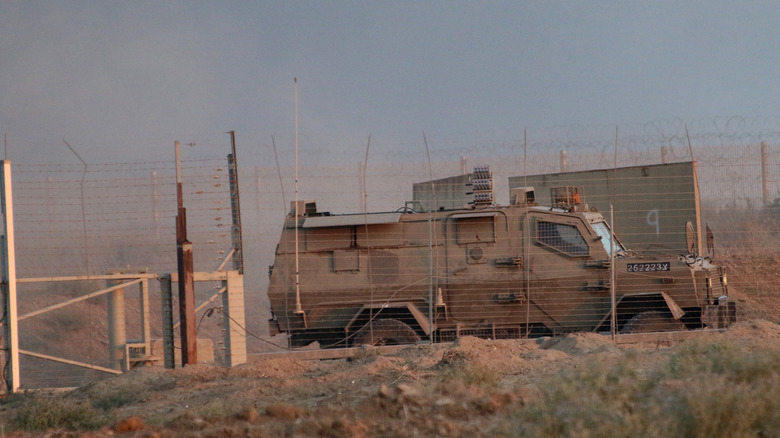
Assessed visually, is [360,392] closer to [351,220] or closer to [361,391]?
[361,391]

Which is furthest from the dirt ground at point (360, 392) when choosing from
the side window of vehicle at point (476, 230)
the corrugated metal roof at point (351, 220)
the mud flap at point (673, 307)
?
the corrugated metal roof at point (351, 220)

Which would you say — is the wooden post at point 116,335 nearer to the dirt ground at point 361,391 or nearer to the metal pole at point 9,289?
the dirt ground at point 361,391

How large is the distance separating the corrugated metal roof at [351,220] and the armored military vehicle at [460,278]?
0.01m

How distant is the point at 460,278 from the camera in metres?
11.1

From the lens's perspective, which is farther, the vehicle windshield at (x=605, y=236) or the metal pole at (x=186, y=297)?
the vehicle windshield at (x=605, y=236)

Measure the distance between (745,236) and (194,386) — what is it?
14.5 metres

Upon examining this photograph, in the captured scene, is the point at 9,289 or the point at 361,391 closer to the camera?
the point at 361,391

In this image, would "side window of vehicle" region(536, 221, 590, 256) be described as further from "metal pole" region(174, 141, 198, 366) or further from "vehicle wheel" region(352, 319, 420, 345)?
"metal pole" region(174, 141, 198, 366)

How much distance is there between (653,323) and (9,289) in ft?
25.6

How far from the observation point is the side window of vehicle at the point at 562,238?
10914 millimetres

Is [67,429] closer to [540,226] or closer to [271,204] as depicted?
[540,226]

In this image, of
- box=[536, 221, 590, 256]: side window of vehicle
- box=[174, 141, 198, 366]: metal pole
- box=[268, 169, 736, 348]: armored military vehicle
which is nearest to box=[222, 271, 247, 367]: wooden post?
box=[174, 141, 198, 366]: metal pole

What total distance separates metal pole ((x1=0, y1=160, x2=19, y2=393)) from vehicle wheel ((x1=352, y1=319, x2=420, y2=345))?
430 centimetres

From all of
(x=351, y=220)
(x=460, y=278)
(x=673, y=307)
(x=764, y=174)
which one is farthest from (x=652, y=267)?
(x=764, y=174)
